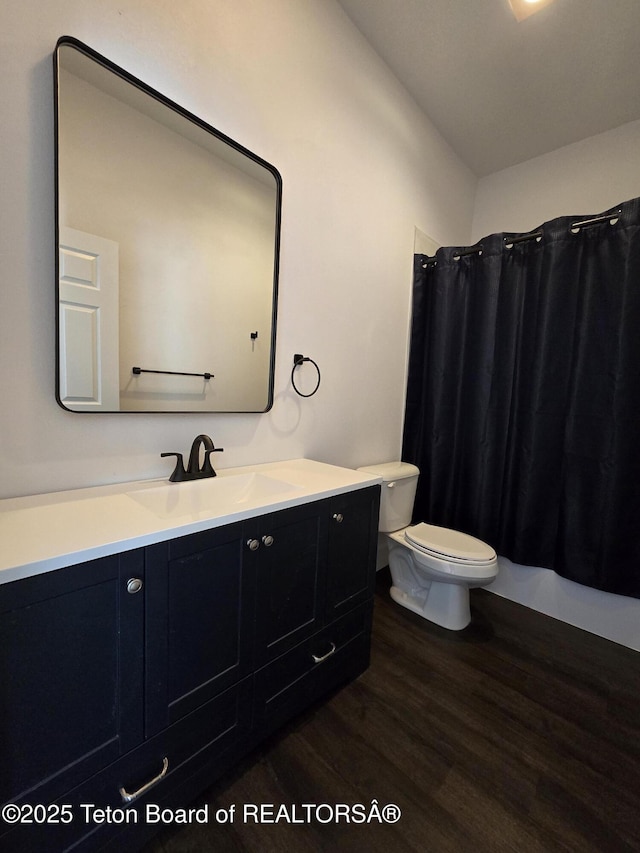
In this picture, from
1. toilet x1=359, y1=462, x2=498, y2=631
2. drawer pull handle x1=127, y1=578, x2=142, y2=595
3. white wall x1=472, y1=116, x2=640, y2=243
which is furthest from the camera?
white wall x1=472, y1=116, x2=640, y2=243

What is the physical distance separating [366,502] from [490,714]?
952 millimetres

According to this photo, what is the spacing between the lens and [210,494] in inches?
48.4

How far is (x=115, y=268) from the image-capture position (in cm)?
110

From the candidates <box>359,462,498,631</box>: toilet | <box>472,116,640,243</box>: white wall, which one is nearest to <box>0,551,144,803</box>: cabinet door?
<box>359,462,498,631</box>: toilet

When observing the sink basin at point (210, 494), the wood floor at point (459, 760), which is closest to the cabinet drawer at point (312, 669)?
the wood floor at point (459, 760)

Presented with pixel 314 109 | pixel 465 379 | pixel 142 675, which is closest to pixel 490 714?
pixel 142 675

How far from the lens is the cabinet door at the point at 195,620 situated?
2.70 ft

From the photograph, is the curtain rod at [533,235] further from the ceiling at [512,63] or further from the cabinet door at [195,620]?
the cabinet door at [195,620]

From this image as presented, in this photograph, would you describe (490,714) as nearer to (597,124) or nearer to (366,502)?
(366,502)

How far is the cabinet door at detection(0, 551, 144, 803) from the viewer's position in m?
0.65

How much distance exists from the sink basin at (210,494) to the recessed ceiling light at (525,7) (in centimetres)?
217

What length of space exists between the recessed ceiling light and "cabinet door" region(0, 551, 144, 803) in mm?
2458

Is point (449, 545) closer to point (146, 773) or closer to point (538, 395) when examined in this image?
point (538, 395)

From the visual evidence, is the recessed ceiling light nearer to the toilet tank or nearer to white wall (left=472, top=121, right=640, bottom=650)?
white wall (left=472, top=121, right=640, bottom=650)
